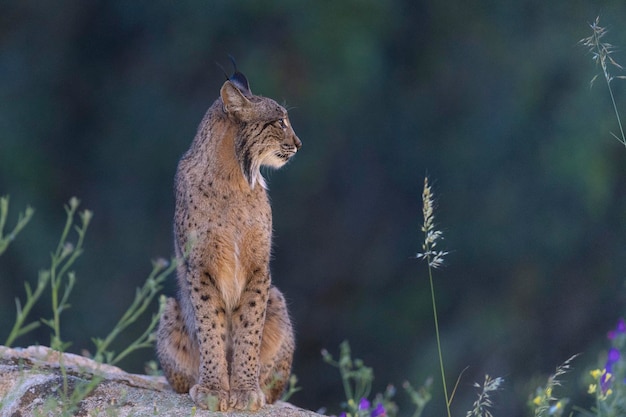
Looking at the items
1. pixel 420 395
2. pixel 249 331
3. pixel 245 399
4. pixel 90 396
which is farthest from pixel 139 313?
pixel 249 331

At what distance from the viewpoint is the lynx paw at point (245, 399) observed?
16.8ft

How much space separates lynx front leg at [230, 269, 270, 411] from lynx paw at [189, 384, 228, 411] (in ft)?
0.42

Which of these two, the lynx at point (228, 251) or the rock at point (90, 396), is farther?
the lynx at point (228, 251)

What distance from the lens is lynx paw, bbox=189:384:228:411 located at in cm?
505

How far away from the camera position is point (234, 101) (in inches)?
212

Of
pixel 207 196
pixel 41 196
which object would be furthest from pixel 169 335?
pixel 41 196

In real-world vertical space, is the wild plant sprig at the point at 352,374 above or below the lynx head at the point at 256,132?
below

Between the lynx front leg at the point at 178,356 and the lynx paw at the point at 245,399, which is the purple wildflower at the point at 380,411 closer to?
the lynx paw at the point at 245,399

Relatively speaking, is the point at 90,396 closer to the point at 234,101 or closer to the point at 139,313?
the point at 234,101

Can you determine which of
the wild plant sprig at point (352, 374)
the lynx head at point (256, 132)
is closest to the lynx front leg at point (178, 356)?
the lynx head at point (256, 132)

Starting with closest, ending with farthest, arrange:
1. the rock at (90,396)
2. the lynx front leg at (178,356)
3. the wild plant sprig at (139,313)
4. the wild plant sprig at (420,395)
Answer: the wild plant sprig at (139,313), the wild plant sprig at (420,395), the rock at (90,396), the lynx front leg at (178,356)

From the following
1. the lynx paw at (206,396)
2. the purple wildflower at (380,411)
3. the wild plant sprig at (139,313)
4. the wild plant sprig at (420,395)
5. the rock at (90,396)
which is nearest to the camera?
the wild plant sprig at (139,313)

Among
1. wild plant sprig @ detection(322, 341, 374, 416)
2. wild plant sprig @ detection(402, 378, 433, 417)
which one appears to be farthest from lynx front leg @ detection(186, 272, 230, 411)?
wild plant sprig @ detection(402, 378, 433, 417)

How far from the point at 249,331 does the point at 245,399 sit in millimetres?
317
